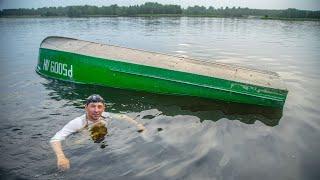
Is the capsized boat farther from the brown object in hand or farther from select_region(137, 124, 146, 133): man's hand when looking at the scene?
the brown object in hand

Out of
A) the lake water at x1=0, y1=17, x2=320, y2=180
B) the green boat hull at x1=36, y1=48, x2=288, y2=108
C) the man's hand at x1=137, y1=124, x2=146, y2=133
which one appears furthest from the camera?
the green boat hull at x1=36, y1=48, x2=288, y2=108

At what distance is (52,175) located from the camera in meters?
5.21

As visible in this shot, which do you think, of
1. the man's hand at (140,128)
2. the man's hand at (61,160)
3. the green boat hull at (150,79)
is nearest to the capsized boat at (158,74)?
the green boat hull at (150,79)

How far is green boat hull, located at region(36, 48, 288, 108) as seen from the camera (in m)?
8.61

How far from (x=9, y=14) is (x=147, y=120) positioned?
4373 inches

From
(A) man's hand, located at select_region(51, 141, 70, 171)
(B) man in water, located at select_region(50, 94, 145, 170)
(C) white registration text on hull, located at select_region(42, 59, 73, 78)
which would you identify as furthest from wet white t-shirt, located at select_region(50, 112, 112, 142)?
(C) white registration text on hull, located at select_region(42, 59, 73, 78)

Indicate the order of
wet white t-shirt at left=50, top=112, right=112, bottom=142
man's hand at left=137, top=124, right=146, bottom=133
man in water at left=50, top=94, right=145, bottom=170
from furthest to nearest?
man's hand at left=137, top=124, right=146, bottom=133 < wet white t-shirt at left=50, top=112, right=112, bottom=142 < man in water at left=50, top=94, right=145, bottom=170

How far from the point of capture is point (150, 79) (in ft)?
31.2

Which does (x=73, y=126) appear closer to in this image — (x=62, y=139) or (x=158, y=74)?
(x=62, y=139)

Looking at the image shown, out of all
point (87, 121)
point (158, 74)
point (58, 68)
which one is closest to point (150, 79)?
point (158, 74)

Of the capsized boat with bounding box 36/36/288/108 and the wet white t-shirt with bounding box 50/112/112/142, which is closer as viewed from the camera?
the wet white t-shirt with bounding box 50/112/112/142

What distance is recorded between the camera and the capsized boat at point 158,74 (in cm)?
868

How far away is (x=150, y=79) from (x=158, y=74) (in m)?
0.37

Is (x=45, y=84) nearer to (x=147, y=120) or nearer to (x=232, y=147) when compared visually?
(x=147, y=120)
